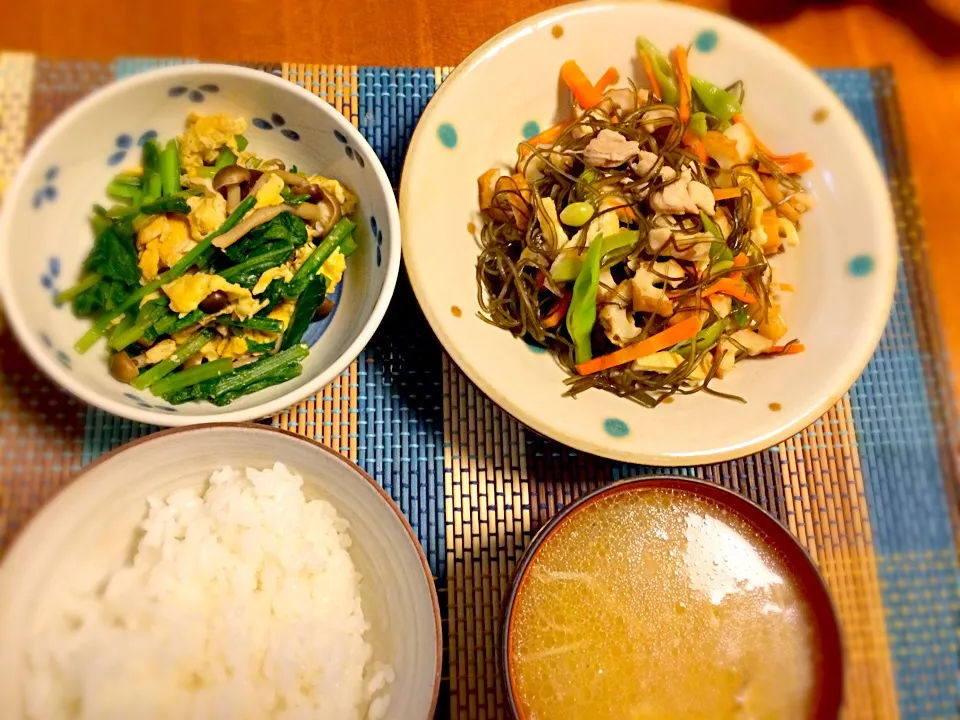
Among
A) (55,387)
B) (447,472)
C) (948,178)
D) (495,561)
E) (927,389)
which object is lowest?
(495,561)

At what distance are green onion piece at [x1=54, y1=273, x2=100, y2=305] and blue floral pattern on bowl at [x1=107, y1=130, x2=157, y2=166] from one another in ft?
0.77

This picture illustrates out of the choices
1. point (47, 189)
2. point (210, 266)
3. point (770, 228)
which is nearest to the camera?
point (47, 189)

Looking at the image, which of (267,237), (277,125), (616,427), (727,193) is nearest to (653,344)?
(616,427)

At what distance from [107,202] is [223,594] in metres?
0.79

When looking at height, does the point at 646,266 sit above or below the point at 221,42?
below

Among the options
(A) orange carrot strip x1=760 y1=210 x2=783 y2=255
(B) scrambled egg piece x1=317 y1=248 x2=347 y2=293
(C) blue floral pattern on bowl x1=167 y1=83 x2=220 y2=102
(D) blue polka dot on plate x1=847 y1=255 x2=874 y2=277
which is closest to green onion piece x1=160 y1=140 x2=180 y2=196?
(C) blue floral pattern on bowl x1=167 y1=83 x2=220 y2=102

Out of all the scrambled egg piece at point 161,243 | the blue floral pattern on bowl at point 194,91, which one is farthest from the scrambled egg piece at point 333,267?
the blue floral pattern on bowl at point 194,91

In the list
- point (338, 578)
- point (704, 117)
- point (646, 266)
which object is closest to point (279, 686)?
point (338, 578)

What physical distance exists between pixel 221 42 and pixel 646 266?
35.5 inches

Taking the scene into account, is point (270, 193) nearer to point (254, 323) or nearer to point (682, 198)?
point (254, 323)

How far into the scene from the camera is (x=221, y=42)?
44.4 inches

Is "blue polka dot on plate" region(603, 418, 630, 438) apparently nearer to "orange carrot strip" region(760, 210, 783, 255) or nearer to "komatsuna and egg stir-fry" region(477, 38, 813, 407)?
"komatsuna and egg stir-fry" region(477, 38, 813, 407)

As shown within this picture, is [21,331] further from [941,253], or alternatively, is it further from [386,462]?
[941,253]

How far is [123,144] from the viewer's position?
126 centimetres
